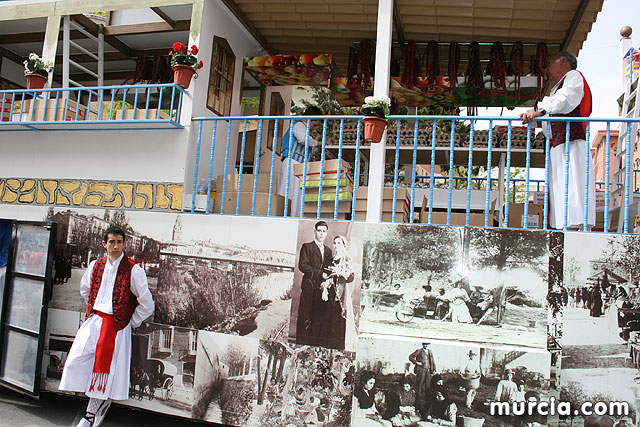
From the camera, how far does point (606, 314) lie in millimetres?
4004

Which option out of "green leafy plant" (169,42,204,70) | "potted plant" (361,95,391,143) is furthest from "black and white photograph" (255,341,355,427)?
"green leafy plant" (169,42,204,70)

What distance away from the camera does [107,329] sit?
184 inches

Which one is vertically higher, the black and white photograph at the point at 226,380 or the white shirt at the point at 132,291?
the white shirt at the point at 132,291

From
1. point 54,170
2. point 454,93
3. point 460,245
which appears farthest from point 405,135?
point 54,170

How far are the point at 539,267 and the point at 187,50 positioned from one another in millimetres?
4260

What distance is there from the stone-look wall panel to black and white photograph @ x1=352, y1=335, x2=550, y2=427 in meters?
2.66

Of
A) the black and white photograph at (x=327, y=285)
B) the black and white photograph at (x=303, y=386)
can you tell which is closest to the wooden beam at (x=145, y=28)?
the black and white photograph at (x=327, y=285)

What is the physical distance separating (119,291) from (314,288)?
1.81 metres

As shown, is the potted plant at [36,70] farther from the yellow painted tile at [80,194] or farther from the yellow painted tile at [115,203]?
the yellow painted tile at [115,203]

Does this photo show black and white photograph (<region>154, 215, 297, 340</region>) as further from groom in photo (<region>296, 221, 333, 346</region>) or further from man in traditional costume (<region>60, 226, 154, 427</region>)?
man in traditional costume (<region>60, 226, 154, 427</region>)

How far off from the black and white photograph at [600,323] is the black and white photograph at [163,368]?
3.29 metres

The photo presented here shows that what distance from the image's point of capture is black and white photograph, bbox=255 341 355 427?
443cm

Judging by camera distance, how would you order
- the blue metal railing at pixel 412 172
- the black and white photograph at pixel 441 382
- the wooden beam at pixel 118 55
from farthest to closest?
the wooden beam at pixel 118 55 → the blue metal railing at pixel 412 172 → the black and white photograph at pixel 441 382

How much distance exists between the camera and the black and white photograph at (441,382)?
3.94 m
